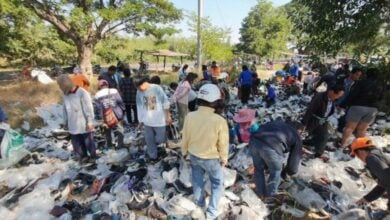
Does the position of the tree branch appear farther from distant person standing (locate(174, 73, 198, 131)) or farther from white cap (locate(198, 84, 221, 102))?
white cap (locate(198, 84, 221, 102))

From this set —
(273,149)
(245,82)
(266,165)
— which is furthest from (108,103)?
(245,82)

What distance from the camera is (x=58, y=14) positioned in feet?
46.1

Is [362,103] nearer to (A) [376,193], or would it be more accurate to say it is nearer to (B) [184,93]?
(A) [376,193]

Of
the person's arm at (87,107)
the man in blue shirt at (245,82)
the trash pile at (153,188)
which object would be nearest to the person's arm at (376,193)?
the trash pile at (153,188)

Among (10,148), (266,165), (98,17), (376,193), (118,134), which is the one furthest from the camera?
(98,17)

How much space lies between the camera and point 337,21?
7.60m

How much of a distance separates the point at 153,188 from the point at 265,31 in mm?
36758

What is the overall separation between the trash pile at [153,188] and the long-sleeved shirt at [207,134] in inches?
28.2

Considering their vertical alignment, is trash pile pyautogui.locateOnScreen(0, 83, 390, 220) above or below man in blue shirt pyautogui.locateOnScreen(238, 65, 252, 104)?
below

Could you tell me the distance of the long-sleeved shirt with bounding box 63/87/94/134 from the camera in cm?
449

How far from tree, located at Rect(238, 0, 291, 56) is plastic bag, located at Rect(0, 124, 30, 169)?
34276 mm

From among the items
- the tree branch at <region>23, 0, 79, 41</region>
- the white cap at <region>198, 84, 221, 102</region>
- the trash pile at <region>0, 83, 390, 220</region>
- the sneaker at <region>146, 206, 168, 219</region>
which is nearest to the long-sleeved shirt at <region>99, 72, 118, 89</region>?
the trash pile at <region>0, 83, 390, 220</region>

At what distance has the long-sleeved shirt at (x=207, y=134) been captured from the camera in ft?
10.2

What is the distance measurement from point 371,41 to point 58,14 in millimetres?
11981
